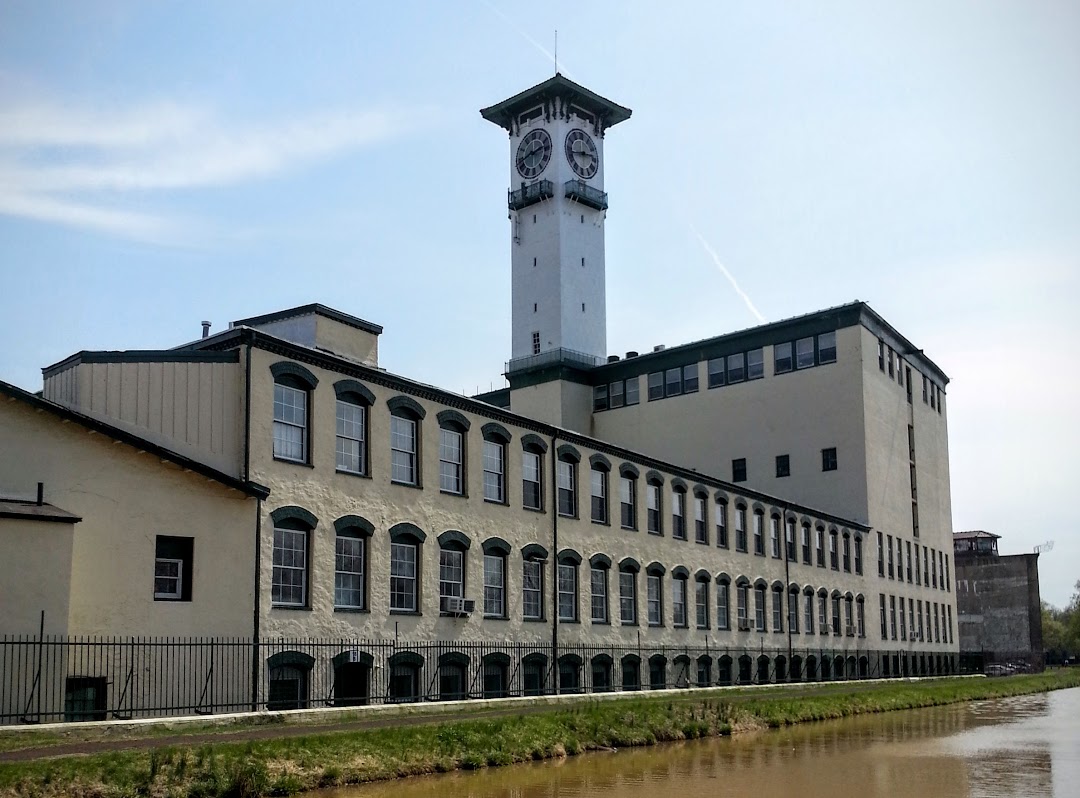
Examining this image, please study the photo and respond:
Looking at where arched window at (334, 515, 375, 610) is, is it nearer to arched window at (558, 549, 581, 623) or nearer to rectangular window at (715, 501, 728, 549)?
arched window at (558, 549, 581, 623)

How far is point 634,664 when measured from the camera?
40.6m

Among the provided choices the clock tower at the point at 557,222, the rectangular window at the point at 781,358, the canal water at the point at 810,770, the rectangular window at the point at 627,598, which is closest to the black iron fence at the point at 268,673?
the rectangular window at the point at 627,598

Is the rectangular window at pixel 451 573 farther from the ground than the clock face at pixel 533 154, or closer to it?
closer to it

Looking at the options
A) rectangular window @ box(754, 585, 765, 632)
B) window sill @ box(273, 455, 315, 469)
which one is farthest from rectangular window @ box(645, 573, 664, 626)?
window sill @ box(273, 455, 315, 469)

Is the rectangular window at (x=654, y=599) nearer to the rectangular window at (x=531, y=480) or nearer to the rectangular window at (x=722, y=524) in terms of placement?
the rectangular window at (x=722, y=524)

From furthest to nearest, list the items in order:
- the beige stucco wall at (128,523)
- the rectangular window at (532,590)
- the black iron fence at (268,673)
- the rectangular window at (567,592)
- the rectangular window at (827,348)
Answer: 1. the rectangular window at (827,348)
2. the rectangular window at (567,592)
3. the rectangular window at (532,590)
4. the beige stucco wall at (128,523)
5. the black iron fence at (268,673)

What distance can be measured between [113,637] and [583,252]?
58264 millimetres

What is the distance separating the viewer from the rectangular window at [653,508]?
42.9 meters

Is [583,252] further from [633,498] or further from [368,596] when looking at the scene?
[368,596]

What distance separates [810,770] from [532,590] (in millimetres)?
14886

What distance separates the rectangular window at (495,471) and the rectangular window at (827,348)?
31191 millimetres

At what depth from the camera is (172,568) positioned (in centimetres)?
2517

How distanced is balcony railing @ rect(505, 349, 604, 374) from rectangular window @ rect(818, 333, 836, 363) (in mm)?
14310

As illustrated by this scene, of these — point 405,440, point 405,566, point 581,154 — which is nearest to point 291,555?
point 405,566
